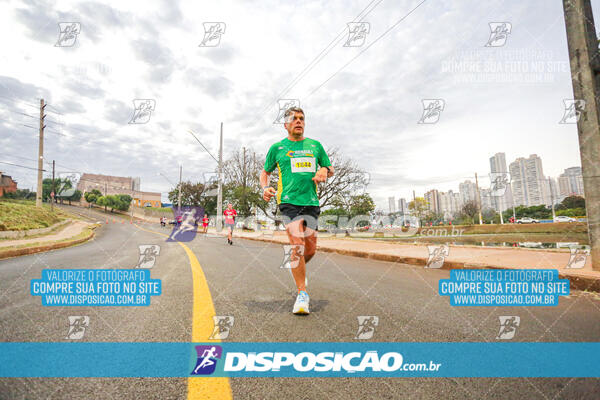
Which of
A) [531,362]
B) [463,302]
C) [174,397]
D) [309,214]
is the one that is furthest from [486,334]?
[174,397]

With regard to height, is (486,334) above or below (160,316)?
below

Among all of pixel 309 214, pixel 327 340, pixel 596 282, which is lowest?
pixel 596 282

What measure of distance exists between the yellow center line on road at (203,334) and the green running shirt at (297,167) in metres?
1.23

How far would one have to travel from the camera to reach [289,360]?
1.46 m

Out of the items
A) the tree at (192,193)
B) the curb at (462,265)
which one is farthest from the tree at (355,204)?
the tree at (192,193)

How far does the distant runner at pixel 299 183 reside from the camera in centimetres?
285

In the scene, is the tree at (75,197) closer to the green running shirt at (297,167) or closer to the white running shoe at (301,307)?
the green running shirt at (297,167)

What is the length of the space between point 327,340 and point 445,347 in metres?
0.70

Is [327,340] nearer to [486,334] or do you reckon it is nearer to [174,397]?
[174,397]

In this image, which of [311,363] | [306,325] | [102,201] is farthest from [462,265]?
[102,201]

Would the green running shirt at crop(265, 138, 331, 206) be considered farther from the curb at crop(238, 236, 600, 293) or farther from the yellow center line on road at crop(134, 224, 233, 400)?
the curb at crop(238, 236, 600, 293)

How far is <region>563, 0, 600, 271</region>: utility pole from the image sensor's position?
4594mm

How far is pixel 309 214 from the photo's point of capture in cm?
296

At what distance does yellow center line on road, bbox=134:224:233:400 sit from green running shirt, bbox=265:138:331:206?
1.23 metres
